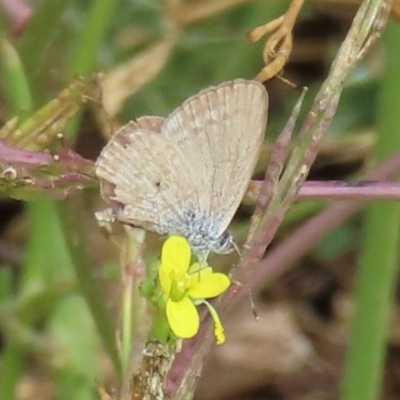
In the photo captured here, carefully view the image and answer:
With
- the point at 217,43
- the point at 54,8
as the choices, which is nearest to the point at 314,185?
the point at 54,8

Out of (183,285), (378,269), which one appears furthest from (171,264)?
(378,269)

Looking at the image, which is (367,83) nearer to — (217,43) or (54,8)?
(217,43)

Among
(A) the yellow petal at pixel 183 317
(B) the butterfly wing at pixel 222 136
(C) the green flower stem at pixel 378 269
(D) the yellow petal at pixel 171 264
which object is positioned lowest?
(C) the green flower stem at pixel 378 269

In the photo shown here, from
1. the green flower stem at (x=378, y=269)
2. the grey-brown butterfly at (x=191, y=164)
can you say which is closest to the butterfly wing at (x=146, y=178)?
the grey-brown butterfly at (x=191, y=164)

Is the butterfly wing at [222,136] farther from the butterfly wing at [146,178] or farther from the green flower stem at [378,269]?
the green flower stem at [378,269]

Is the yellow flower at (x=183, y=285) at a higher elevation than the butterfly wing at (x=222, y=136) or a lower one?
lower

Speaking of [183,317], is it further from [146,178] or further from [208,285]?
[146,178]

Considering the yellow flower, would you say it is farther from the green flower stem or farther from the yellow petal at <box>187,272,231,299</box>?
the green flower stem
